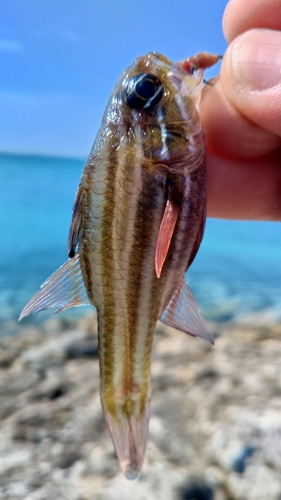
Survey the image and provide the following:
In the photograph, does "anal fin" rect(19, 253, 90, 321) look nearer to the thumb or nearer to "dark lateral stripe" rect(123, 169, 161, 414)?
"dark lateral stripe" rect(123, 169, 161, 414)

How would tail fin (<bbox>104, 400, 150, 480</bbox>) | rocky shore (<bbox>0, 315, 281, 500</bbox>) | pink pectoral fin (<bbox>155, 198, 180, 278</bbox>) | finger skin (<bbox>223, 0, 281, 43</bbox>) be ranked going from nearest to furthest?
pink pectoral fin (<bbox>155, 198, 180, 278</bbox>)
tail fin (<bbox>104, 400, 150, 480</bbox>)
finger skin (<bbox>223, 0, 281, 43</bbox>)
rocky shore (<bbox>0, 315, 281, 500</bbox>)

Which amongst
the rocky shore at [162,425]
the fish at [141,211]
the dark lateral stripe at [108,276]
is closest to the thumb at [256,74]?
the fish at [141,211]

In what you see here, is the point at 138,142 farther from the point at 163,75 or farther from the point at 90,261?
the point at 90,261

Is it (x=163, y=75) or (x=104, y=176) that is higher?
(x=163, y=75)

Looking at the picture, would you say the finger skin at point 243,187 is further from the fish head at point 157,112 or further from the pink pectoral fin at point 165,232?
the pink pectoral fin at point 165,232

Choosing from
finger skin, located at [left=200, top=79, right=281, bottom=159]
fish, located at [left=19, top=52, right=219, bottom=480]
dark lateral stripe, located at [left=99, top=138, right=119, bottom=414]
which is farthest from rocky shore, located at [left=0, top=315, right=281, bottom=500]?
finger skin, located at [left=200, top=79, right=281, bottom=159]

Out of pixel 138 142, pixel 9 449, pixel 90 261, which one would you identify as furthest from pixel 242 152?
pixel 9 449
